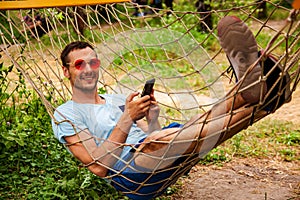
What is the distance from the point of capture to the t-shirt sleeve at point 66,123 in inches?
80.5

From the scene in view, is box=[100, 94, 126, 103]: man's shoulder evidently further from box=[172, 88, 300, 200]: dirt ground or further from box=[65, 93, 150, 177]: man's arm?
box=[172, 88, 300, 200]: dirt ground

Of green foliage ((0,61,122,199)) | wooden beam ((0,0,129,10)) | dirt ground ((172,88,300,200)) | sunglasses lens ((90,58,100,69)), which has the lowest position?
dirt ground ((172,88,300,200))

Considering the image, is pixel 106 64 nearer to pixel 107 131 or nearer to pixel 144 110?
pixel 107 131

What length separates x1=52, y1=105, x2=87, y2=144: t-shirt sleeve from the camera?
6.71 feet

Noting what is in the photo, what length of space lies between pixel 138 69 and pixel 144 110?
0.93 m

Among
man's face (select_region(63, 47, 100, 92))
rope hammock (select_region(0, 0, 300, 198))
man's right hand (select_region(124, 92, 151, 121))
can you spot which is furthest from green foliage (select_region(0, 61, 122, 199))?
man's right hand (select_region(124, 92, 151, 121))

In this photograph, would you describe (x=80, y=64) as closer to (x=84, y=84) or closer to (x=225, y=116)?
(x=84, y=84)

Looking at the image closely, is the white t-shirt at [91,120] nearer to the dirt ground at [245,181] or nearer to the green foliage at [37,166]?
the green foliage at [37,166]

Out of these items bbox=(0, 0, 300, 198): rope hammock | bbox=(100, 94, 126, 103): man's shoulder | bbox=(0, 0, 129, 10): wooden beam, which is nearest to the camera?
bbox=(0, 0, 300, 198): rope hammock

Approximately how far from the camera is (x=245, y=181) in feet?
9.34

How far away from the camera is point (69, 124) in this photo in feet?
6.83

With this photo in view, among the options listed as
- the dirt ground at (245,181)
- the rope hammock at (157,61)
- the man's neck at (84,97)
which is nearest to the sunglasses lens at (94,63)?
the man's neck at (84,97)

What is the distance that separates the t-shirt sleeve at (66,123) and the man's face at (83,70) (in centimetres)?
12

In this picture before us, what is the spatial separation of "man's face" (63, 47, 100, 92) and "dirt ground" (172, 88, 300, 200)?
0.75 metres
